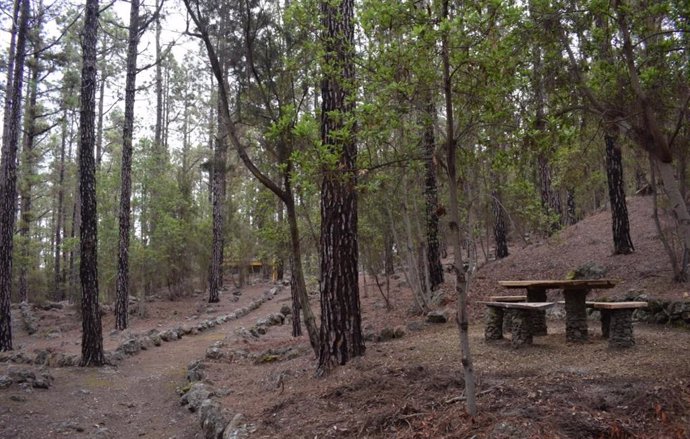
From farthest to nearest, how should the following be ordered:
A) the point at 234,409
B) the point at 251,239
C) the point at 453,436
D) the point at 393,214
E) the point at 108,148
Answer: the point at 108,148 → the point at 251,239 → the point at 393,214 → the point at 234,409 → the point at 453,436

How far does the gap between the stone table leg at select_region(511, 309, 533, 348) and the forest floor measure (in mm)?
194

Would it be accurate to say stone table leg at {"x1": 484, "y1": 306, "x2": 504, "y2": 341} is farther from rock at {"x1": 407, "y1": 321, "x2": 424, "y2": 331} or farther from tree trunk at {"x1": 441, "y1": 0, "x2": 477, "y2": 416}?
tree trunk at {"x1": 441, "y1": 0, "x2": 477, "y2": 416}

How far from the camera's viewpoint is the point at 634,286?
917 centimetres

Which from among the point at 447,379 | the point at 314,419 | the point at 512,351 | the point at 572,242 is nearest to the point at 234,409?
the point at 314,419

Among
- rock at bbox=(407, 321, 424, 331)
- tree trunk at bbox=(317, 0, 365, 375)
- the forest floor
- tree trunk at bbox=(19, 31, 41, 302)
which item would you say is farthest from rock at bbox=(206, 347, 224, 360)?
tree trunk at bbox=(19, 31, 41, 302)

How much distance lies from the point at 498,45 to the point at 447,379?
3072 millimetres

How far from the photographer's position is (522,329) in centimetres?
598

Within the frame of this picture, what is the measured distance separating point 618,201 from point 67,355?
12090 mm

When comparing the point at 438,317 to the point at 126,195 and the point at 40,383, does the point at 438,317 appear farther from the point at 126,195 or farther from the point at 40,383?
the point at 126,195

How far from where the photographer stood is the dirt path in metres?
5.80

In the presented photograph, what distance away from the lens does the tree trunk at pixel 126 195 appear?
1391 cm

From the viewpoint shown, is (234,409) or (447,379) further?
(234,409)

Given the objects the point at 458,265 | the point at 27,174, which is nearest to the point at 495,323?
the point at 458,265

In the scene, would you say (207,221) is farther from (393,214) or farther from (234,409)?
(234,409)
